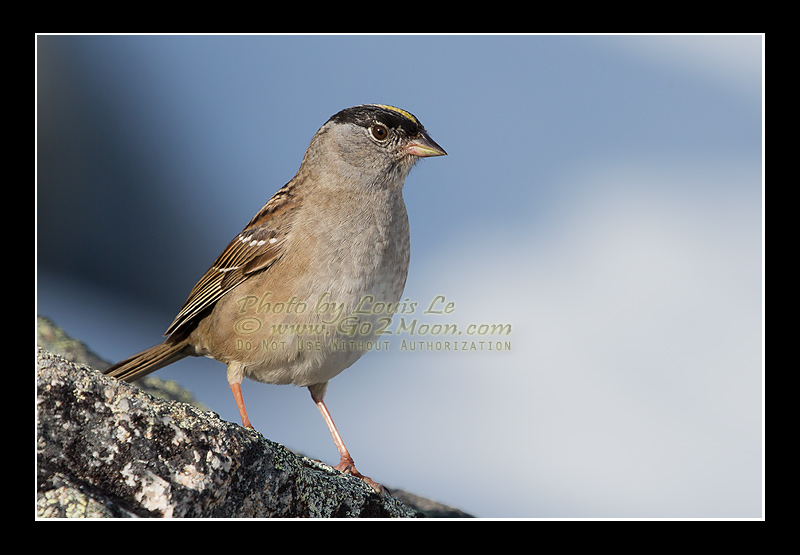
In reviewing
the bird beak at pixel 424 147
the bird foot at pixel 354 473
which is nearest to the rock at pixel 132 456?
the bird foot at pixel 354 473

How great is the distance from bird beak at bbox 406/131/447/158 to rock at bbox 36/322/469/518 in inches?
110

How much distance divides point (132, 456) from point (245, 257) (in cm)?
240

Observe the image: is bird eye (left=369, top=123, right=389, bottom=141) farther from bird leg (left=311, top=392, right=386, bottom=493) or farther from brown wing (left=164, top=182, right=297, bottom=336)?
bird leg (left=311, top=392, right=386, bottom=493)

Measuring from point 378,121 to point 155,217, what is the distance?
252 centimetres

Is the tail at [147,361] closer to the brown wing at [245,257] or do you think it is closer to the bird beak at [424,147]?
the brown wing at [245,257]

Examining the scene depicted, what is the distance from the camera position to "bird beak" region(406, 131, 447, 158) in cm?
562

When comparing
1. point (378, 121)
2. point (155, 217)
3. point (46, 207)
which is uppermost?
point (378, 121)

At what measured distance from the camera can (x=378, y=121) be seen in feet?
19.0

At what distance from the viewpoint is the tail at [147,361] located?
562cm

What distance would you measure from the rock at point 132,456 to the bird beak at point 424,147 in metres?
2.80

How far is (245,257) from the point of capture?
5.58 metres

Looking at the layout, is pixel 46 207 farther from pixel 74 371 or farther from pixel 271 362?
pixel 74 371

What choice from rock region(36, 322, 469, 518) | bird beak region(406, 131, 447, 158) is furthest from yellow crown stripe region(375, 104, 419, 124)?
rock region(36, 322, 469, 518)

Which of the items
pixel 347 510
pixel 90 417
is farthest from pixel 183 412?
pixel 347 510
